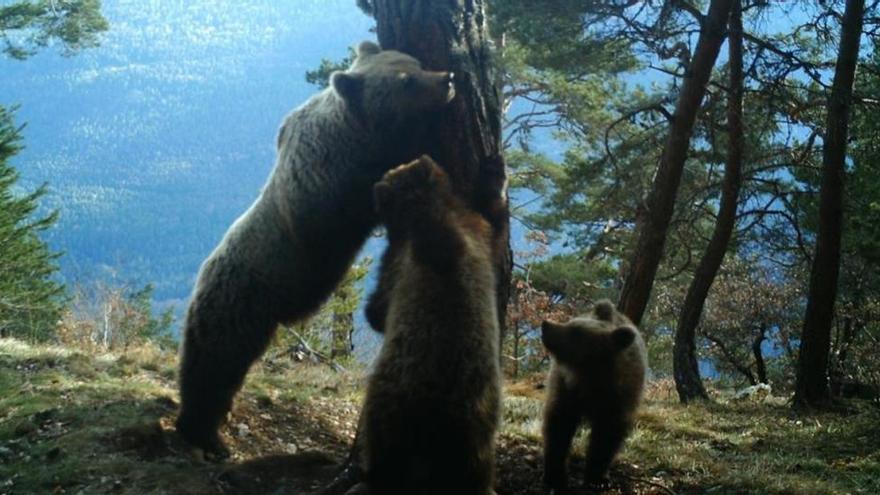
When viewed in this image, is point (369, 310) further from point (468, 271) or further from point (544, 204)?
point (544, 204)

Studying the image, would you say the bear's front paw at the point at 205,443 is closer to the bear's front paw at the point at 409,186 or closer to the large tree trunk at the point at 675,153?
the bear's front paw at the point at 409,186

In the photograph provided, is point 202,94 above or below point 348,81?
above

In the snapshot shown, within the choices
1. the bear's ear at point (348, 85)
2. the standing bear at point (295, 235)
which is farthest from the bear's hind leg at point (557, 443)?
the bear's ear at point (348, 85)

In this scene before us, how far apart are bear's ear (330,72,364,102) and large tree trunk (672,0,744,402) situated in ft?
26.6

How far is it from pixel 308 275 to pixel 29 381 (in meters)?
3.02

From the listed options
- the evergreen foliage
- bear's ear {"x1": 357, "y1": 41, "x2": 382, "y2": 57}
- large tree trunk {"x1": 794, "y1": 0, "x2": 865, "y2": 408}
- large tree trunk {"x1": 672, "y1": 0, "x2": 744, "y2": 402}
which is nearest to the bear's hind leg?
bear's ear {"x1": 357, "y1": 41, "x2": 382, "y2": 57}

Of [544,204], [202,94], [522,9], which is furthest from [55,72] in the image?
[522,9]

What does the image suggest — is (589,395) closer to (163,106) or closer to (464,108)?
(464,108)

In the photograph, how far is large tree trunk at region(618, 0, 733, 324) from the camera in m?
11.8

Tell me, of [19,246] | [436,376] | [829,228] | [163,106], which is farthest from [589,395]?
[163,106]

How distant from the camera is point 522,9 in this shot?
1396cm

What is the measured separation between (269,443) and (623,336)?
291 cm

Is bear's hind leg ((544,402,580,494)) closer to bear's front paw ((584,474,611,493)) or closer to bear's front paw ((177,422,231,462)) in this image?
bear's front paw ((584,474,611,493))

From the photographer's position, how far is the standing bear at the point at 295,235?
19.7 ft
